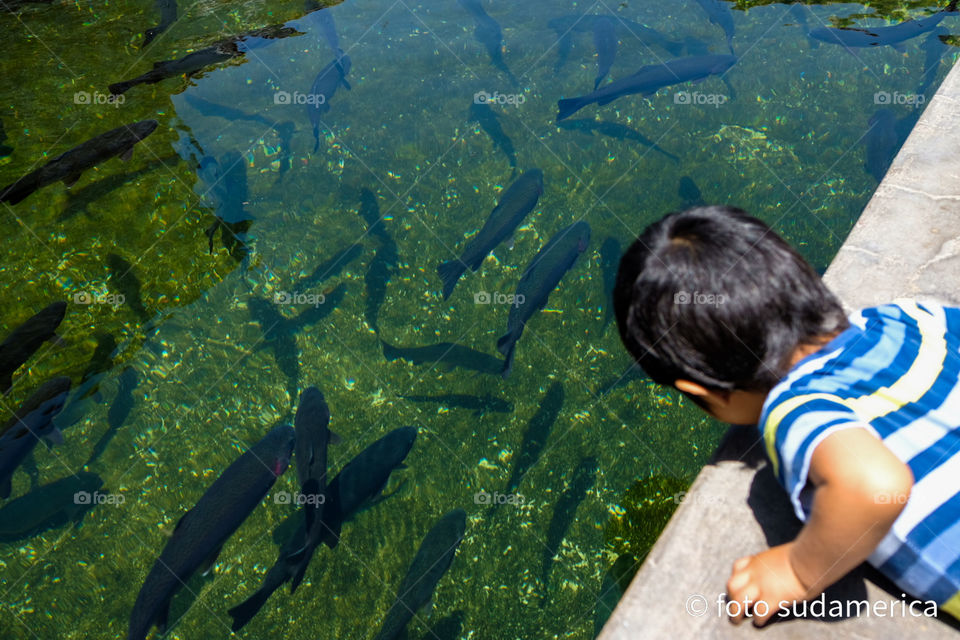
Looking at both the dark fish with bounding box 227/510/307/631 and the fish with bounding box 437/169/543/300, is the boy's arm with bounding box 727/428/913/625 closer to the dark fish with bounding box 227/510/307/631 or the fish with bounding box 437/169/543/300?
the dark fish with bounding box 227/510/307/631

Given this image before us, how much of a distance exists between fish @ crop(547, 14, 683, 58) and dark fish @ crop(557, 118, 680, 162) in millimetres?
1644

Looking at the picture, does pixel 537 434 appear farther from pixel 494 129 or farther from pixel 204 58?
pixel 204 58

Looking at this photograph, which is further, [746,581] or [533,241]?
[533,241]

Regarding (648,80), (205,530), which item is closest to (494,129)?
(648,80)

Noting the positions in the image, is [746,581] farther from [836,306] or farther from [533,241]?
[533,241]

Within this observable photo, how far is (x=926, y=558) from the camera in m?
1.53

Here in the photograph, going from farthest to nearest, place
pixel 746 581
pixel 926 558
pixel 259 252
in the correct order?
pixel 259 252, pixel 746 581, pixel 926 558

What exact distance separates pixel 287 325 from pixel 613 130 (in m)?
3.92

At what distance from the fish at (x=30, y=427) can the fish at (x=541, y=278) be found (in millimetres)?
3355

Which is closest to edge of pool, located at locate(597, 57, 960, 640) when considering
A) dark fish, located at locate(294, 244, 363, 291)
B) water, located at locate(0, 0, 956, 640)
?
water, located at locate(0, 0, 956, 640)

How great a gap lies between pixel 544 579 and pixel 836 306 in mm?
2859

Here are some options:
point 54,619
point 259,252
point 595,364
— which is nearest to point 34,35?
point 259,252

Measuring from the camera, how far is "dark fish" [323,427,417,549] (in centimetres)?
385

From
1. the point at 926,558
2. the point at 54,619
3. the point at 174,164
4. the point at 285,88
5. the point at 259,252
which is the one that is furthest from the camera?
the point at 285,88
